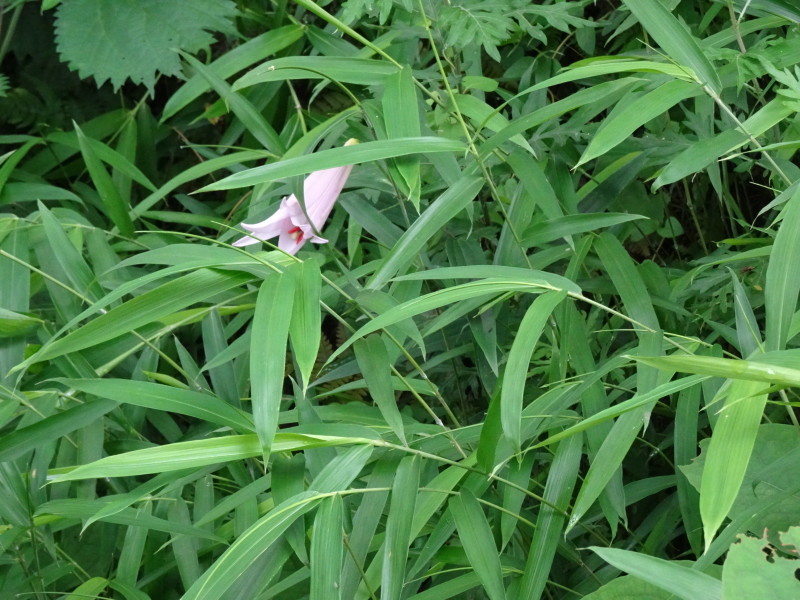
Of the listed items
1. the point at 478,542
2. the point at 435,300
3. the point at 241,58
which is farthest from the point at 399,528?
the point at 241,58

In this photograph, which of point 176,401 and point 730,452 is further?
point 176,401

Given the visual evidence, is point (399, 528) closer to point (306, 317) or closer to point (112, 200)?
point (306, 317)

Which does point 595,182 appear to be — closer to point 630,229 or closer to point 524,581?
point 630,229

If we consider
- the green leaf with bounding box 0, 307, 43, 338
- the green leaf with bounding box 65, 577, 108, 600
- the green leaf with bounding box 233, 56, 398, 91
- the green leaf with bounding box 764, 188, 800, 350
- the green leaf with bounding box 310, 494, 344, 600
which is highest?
the green leaf with bounding box 233, 56, 398, 91

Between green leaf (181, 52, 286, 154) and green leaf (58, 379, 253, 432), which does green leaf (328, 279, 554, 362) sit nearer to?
green leaf (58, 379, 253, 432)

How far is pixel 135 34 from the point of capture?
130 centimetres

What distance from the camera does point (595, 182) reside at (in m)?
0.94

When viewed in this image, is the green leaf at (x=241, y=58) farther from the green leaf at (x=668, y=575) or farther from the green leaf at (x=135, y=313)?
the green leaf at (x=668, y=575)

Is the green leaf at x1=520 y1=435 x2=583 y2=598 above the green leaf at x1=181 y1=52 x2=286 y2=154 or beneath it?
beneath

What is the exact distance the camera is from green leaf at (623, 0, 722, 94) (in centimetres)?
71

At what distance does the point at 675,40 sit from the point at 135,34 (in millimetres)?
851

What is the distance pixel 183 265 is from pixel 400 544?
24 centimetres

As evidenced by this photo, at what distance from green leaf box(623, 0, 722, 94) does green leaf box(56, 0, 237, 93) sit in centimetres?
71

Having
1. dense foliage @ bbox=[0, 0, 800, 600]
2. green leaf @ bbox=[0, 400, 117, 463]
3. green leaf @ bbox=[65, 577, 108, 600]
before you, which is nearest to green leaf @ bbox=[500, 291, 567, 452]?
dense foliage @ bbox=[0, 0, 800, 600]
